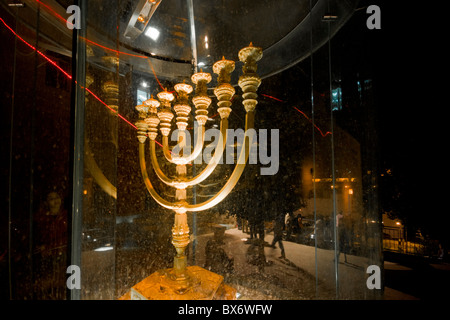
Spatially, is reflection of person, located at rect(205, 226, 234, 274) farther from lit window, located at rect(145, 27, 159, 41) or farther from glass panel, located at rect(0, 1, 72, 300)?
lit window, located at rect(145, 27, 159, 41)

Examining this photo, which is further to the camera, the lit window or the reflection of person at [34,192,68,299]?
the lit window

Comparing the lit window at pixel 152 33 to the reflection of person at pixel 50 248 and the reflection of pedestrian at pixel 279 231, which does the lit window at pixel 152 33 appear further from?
the reflection of pedestrian at pixel 279 231

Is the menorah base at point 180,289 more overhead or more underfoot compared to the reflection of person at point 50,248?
more underfoot

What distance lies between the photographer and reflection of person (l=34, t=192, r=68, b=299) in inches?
18.7

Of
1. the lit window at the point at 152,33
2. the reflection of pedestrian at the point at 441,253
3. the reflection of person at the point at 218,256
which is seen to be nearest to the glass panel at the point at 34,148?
the lit window at the point at 152,33

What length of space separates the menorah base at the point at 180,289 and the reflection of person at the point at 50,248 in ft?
0.95

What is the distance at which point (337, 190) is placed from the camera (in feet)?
2.60

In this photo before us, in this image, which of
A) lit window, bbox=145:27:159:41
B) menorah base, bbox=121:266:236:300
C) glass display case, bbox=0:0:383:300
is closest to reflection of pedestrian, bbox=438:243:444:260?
glass display case, bbox=0:0:383:300

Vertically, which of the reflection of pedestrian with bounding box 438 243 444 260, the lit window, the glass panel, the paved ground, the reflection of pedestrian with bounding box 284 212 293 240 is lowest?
the paved ground

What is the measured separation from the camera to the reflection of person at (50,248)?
476 millimetres

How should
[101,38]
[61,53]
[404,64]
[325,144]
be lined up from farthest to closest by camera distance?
[325,144]
[404,64]
[61,53]
[101,38]
